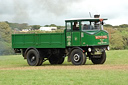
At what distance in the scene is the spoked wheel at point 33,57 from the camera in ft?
80.9

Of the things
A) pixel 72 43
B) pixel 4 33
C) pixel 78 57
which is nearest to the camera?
A: pixel 78 57

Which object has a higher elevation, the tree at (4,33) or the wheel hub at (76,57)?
the tree at (4,33)

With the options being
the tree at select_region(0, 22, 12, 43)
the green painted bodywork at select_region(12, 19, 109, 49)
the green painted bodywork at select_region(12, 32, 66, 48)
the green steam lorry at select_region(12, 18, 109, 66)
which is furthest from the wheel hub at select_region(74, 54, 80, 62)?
the tree at select_region(0, 22, 12, 43)

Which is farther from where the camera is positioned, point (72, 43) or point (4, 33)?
point (4, 33)

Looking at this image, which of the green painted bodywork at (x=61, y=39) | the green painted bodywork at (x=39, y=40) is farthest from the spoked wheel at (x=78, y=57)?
the green painted bodywork at (x=39, y=40)

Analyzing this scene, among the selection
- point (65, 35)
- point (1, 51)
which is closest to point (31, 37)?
point (65, 35)

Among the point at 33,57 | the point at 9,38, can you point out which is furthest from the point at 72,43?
the point at 9,38

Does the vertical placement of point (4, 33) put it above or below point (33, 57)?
above

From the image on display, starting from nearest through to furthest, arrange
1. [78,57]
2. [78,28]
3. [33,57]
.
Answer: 1. [78,57]
2. [78,28]
3. [33,57]

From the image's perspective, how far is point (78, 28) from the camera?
76.2 ft

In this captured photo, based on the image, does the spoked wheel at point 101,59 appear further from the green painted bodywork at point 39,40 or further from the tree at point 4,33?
the tree at point 4,33

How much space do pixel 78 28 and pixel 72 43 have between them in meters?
1.00

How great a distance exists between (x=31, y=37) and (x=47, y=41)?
1.31 m

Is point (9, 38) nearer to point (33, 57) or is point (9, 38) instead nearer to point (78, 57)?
point (33, 57)
